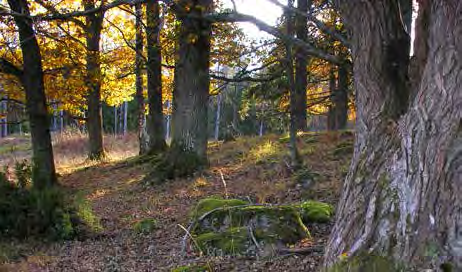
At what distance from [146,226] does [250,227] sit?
2303 mm

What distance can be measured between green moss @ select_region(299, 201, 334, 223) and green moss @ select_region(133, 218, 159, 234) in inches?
96.0

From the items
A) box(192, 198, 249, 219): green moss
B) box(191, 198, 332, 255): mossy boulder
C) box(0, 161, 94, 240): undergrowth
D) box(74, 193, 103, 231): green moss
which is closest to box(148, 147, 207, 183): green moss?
box(74, 193, 103, 231): green moss

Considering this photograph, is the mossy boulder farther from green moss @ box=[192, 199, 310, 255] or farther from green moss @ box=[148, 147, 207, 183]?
green moss @ box=[148, 147, 207, 183]

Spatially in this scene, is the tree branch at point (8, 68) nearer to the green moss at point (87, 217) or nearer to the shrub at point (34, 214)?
the shrub at point (34, 214)

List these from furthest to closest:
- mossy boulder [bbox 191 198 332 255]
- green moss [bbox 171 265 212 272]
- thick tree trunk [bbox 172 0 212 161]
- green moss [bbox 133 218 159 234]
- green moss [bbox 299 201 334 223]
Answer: thick tree trunk [bbox 172 0 212 161]
green moss [bbox 133 218 159 234]
green moss [bbox 299 201 334 223]
mossy boulder [bbox 191 198 332 255]
green moss [bbox 171 265 212 272]

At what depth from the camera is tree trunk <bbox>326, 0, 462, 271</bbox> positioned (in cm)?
286

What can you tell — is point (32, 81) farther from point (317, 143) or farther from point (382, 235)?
point (382, 235)

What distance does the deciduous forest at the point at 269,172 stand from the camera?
2.97m

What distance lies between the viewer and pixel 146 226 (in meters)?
6.79

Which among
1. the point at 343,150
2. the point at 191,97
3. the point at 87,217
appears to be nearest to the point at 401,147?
the point at 87,217

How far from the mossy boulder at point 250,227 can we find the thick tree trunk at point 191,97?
4326mm

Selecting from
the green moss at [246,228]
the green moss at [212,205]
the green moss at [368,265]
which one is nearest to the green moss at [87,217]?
the green moss at [212,205]

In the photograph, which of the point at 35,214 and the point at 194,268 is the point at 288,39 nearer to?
the point at 194,268

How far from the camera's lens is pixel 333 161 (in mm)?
9180
